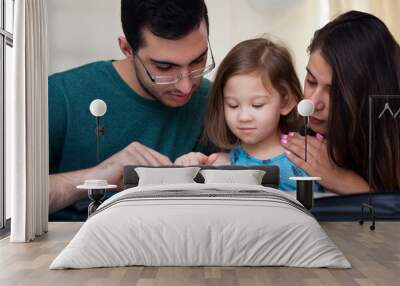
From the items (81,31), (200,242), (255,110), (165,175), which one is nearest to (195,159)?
(165,175)

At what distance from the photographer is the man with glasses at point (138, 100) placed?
8.07m

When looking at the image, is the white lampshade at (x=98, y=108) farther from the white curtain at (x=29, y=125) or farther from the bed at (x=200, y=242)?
the bed at (x=200, y=242)

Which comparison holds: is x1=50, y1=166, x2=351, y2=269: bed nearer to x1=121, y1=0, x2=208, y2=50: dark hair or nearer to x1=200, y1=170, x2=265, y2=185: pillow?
x1=200, y1=170, x2=265, y2=185: pillow

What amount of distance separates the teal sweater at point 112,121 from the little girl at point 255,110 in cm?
19

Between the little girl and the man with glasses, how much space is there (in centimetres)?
20

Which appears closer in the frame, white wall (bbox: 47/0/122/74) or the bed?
the bed

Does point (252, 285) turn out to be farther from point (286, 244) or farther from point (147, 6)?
point (147, 6)

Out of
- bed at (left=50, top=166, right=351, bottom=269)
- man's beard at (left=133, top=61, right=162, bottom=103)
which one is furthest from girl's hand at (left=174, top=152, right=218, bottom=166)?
bed at (left=50, top=166, right=351, bottom=269)

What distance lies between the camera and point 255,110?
26.3 ft

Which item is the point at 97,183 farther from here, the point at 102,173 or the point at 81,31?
the point at 81,31

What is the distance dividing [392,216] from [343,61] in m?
2.08

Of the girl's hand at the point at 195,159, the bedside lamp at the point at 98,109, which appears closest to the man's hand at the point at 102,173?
the girl's hand at the point at 195,159

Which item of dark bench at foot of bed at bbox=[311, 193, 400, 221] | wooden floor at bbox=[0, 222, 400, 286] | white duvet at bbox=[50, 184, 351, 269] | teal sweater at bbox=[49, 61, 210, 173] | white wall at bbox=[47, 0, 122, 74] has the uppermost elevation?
white wall at bbox=[47, 0, 122, 74]

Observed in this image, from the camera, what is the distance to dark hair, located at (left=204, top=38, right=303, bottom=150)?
26.5 ft
